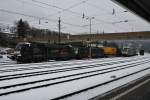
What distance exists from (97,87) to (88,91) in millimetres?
1307

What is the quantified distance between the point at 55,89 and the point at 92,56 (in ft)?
112

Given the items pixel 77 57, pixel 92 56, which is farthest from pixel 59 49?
pixel 92 56

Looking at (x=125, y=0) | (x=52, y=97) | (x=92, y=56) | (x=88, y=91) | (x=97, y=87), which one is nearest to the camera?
(x=52, y=97)

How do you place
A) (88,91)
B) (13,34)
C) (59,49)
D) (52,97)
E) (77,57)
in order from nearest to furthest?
(52,97) < (88,91) < (59,49) < (77,57) < (13,34)

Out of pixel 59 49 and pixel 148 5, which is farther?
pixel 59 49

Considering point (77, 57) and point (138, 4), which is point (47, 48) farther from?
point (138, 4)

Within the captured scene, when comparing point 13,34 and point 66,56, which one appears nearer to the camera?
point 66,56

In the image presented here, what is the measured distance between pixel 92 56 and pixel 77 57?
4.90 meters

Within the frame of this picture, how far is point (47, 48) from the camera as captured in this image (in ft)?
107

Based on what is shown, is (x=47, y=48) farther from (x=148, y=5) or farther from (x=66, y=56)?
(x=148, y=5)

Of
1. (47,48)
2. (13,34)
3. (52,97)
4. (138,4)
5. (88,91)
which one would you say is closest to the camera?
(52,97)

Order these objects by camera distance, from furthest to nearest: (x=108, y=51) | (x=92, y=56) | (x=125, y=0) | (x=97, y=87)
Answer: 1. (x=108, y=51)
2. (x=92, y=56)
3. (x=125, y=0)
4. (x=97, y=87)

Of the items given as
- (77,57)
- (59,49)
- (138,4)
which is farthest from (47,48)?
(138,4)

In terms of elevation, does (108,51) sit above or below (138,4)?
below
